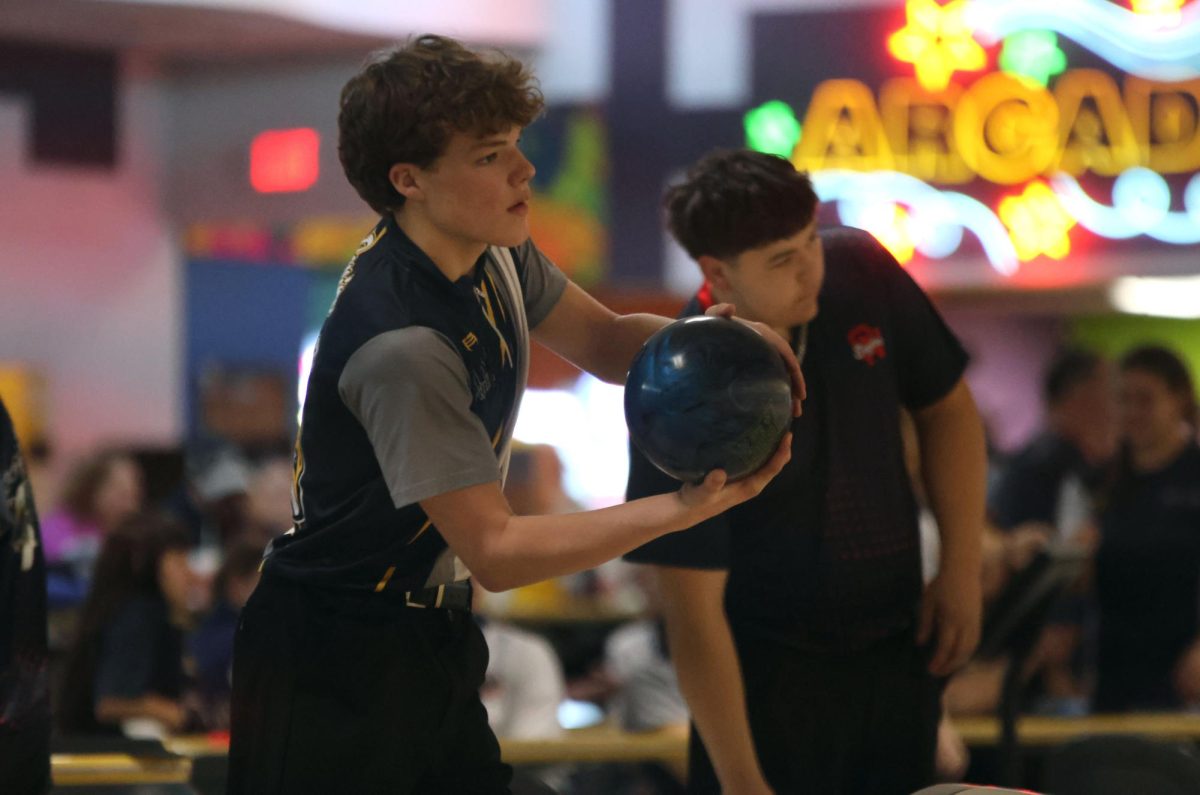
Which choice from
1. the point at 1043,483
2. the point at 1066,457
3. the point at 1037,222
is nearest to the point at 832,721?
the point at 1043,483

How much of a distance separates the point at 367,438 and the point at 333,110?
7.41 m

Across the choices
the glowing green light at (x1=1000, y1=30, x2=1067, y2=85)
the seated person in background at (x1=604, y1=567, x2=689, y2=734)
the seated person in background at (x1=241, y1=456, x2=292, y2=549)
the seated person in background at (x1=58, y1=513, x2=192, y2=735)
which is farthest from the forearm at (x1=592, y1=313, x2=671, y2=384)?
the glowing green light at (x1=1000, y1=30, x2=1067, y2=85)

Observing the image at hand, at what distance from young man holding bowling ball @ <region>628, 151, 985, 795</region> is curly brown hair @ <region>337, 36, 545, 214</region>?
2.07 ft

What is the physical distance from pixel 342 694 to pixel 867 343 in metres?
1.09

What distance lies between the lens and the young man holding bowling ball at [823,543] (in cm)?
253

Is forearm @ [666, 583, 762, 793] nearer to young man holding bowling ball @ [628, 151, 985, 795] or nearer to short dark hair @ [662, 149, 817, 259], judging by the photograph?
young man holding bowling ball @ [628, 151, 985, 795]

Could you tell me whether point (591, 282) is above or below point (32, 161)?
below

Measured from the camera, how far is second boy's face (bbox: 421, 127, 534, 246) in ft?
6.62

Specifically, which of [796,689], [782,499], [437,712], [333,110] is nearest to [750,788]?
[796,689]

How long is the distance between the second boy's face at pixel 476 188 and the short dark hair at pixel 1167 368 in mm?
3370

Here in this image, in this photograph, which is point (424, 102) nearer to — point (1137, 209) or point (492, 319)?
point (492, 319)

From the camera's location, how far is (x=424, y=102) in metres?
1.98

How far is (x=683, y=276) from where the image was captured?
8672 mm

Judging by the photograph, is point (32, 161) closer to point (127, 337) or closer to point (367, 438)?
point (127, 337)
